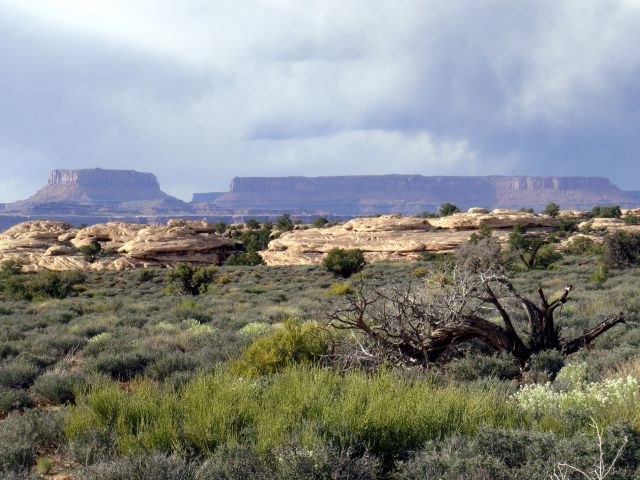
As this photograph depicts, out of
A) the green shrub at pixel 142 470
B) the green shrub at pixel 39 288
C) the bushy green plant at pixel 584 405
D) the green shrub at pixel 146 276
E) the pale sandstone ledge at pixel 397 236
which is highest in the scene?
the bushy green plant at pixel 584 405

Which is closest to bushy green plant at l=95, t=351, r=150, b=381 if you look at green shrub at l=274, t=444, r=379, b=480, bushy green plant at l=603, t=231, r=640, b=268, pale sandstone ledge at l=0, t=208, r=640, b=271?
green shrub at l=274, t=444, r=379, b=480

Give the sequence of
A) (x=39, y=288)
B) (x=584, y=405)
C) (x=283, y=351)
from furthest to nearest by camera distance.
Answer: (x=39, y=288)
(x=283, y=351)
(x=584, y=405)

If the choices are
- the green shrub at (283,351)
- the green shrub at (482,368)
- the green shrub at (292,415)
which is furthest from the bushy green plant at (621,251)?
the green shrub at (292,415)

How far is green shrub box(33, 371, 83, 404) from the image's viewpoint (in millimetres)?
7430

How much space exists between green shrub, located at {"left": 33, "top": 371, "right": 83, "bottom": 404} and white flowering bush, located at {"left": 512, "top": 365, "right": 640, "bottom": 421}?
18.0 ft

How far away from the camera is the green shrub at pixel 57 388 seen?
7.43m

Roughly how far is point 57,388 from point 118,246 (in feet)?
179

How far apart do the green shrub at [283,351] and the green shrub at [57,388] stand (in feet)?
7.19

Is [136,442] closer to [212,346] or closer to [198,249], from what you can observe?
[212,346]

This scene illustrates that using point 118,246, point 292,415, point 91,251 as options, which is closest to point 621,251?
point 292,415

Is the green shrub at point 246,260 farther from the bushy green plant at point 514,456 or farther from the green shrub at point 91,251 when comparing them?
the bushy green plant at point 514,456

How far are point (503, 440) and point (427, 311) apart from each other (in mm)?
3706

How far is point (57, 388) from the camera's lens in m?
7.48

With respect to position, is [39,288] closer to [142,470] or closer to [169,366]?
[169,366]
